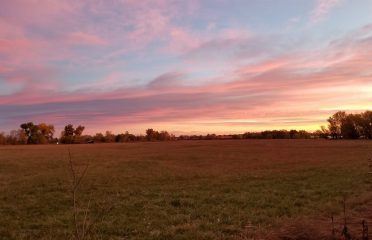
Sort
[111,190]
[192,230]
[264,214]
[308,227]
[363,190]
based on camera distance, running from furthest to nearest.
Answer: [111,190] < [363,190] < [264,214] < [192,230] < [308,227]

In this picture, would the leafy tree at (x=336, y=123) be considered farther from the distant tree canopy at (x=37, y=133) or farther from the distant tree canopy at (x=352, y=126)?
the distant tree canopy at (x=37, y=133)

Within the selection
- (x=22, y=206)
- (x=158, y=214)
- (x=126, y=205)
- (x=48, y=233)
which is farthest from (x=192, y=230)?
(x=22, y=206)

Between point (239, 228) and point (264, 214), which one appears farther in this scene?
point (264, 214)

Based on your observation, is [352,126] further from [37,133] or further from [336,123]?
[37,133]

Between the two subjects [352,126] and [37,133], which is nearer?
[352,126]

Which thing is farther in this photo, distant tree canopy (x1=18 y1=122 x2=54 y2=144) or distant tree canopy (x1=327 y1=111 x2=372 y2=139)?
distant tree canopy (x1=18 y1=122 x2=54 y2=144)

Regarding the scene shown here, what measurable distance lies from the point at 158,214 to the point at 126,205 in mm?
A: 2430

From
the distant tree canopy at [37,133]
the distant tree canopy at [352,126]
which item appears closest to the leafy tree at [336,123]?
the distant tree canopy at [352,126]

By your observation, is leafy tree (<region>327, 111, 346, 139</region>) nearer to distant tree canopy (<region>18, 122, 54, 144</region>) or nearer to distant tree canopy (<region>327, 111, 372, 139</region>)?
distant tree canopy (<region>327, 111, 372, 139</region>)

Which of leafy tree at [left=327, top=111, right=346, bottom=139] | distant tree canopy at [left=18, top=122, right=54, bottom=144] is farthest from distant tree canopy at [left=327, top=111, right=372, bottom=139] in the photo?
distant tree canopy at [left=18, top=122, right=54, bottom=144]

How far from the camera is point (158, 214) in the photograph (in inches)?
569

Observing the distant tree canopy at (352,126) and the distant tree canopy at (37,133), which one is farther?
the distant tree canopy at (37,133)

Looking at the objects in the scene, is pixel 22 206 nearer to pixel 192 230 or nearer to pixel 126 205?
pixel 126 205

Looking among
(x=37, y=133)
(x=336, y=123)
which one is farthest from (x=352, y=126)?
(x=37, y=133)
